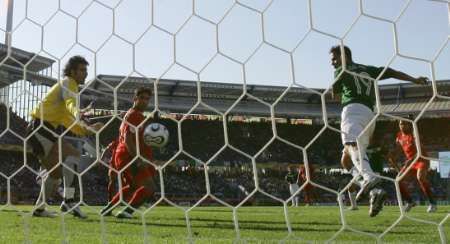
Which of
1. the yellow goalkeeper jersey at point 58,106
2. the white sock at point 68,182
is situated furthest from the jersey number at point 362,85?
the white sock at point 68,182

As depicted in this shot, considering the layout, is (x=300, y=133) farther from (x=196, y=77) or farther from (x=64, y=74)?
(x=196, y=77)

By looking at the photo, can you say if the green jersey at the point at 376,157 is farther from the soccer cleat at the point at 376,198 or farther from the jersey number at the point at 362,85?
the jersey number at the point at 362,85

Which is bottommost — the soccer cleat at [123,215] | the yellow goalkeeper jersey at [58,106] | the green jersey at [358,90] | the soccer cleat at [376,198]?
the soccer cleat at [376,198]

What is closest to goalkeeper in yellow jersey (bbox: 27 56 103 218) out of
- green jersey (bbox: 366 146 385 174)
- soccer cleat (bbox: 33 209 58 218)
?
soccer cleat (bbox: 33 209 58 218)

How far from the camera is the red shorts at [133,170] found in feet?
17.4

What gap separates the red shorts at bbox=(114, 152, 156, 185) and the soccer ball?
0.37 metres

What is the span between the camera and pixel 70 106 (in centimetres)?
424

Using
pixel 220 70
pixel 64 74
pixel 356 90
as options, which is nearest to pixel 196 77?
pixel 220 70

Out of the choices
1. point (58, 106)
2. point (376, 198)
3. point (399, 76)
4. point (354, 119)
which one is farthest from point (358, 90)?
point (58, 106)

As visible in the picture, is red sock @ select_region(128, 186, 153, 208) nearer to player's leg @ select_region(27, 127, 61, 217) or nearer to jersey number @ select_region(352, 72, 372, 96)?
player's leg @ select_region(27, 127, 61, 217)

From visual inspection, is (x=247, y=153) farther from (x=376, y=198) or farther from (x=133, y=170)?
(x=376, y=198)

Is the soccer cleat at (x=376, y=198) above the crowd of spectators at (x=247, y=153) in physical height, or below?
below

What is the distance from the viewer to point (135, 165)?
5398mm

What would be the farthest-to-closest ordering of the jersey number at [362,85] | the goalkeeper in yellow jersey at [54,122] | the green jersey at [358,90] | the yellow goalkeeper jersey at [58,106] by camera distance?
the goalkeeper in yellow jersey at [54,122], the yellow goalkeeper jersey at [58,106], the jersey number at [362,85], the green jersey at [358,90]
